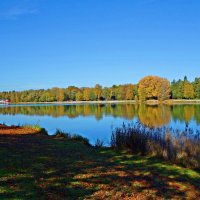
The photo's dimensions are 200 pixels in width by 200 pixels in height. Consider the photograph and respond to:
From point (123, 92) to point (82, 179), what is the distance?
4487 inches

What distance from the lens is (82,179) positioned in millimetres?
7320

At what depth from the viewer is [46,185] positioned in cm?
663

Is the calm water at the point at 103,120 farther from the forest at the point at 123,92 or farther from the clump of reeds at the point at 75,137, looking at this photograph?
the forest at the point at 123,92

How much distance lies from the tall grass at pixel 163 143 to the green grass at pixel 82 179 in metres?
1.42

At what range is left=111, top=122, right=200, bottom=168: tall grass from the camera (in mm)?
11305

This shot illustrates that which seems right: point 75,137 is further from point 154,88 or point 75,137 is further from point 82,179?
point 154,88

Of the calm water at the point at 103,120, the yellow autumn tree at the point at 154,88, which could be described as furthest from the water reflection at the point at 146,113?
the yellow autumn tree at the point at 154,88

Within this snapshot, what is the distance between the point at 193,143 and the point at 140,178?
4428 mm

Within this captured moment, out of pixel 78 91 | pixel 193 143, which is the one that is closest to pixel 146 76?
pixel 78 91

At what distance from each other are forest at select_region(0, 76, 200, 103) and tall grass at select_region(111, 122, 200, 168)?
264ft

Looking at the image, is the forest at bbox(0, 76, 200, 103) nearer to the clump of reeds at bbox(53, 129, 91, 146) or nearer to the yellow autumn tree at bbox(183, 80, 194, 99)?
the yellow autumn tree at bbox(183, 80, 194, 99)

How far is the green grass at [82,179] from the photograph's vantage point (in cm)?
632

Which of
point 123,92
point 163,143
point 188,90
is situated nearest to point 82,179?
point 163,143

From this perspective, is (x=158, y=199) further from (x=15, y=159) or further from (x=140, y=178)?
(x=15, y=159)
